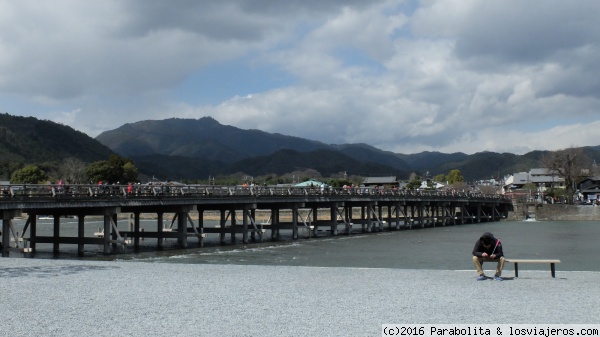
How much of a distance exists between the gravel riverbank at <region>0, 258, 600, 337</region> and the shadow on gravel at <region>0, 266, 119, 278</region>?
0.17 feet

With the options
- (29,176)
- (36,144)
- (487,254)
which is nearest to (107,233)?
(487,254)

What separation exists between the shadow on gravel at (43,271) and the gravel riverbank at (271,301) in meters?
0.05

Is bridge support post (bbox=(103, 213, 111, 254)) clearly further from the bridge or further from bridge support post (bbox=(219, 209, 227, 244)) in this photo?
bridge support post (bbox=(219, 209, 227, 244))

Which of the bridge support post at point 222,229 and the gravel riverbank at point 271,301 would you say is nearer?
the gravel riverbank at point 271,301

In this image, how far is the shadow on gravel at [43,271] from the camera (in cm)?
1625

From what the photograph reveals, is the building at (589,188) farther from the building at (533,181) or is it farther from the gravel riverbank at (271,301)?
the gravel riverbank at (271,301)

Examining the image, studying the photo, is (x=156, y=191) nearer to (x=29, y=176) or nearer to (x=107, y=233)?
(x=107, y=233)

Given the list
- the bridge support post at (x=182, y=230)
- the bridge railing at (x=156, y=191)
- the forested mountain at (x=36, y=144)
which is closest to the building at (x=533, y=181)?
the bridge railing at (x=156, y=191)

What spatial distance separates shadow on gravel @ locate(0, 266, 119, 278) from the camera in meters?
16.2

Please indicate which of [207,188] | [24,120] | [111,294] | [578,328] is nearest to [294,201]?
[207,188]

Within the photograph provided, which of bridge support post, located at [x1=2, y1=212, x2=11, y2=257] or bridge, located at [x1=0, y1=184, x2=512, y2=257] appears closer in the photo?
bridge support post, located at [x1=2, y1=212, x2=11, y2=257]

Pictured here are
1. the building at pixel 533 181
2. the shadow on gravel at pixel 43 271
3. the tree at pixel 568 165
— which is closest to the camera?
the shadow on gravel at pixel 43 271

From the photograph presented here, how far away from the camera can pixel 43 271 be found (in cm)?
1738

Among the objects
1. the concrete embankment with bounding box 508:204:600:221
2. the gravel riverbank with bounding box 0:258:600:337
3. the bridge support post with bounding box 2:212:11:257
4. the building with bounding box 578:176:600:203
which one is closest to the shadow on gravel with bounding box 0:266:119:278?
the gravel riverbank with bounding box 0:258:600:337
